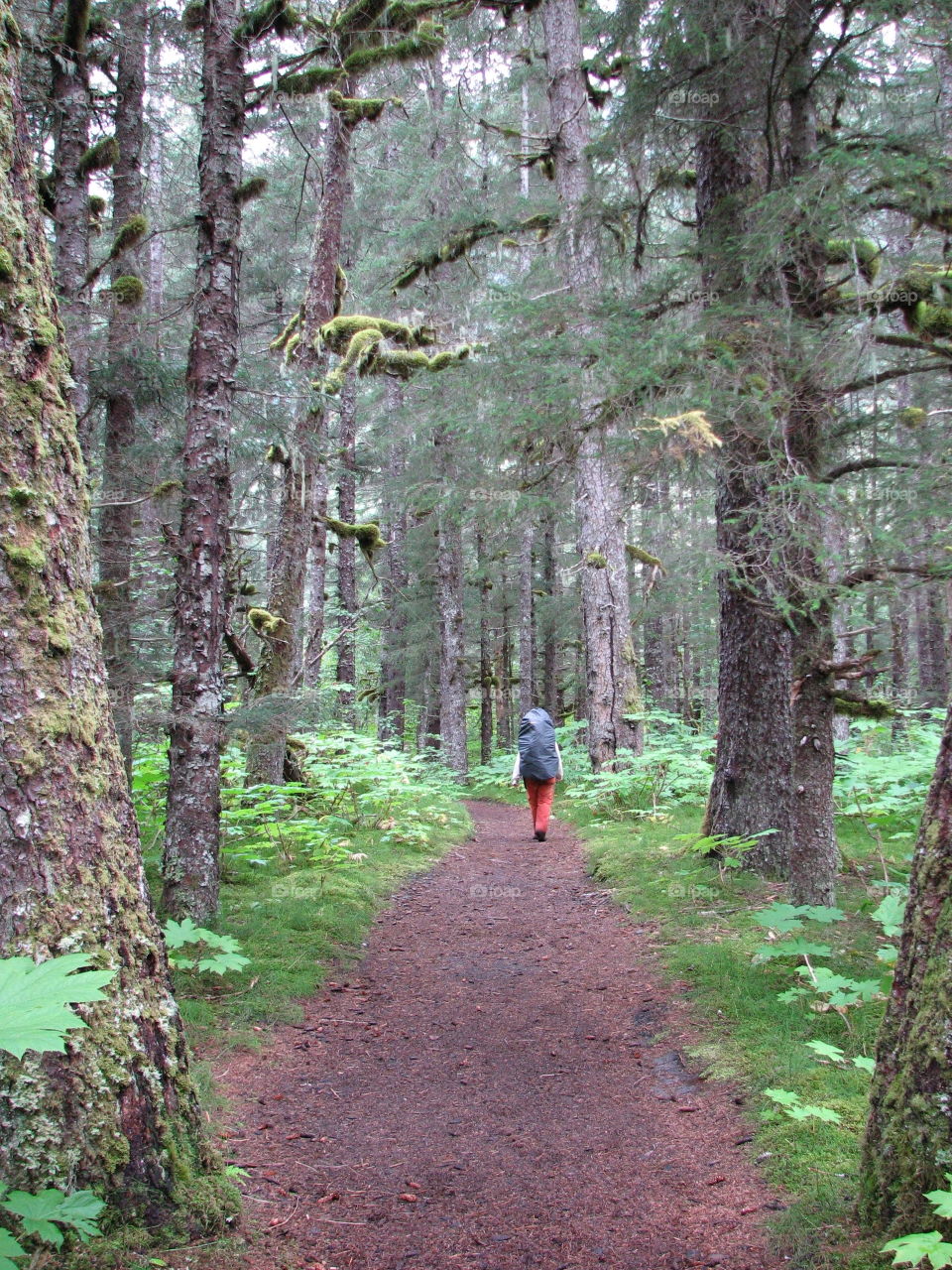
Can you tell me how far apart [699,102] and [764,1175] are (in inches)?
272

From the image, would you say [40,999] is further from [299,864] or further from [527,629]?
[527,629]

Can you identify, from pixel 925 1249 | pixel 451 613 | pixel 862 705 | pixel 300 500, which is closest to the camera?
pixel 925 1249

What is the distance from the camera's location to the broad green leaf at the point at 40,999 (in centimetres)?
136

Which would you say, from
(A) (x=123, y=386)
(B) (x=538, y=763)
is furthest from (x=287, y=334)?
(B) (x=538, y=763)

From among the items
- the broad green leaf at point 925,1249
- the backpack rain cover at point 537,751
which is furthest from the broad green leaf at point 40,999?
the backpack rain cover at point 537,751

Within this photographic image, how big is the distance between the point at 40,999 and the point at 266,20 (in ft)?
24.0

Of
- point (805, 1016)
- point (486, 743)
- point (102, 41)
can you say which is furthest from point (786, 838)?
point (486, 743)

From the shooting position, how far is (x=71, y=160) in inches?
284

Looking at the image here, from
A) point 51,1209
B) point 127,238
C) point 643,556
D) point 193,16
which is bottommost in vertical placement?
point 51,1209

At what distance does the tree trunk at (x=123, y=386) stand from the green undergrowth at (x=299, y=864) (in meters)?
1.43

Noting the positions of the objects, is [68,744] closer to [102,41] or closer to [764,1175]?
[764,1175]

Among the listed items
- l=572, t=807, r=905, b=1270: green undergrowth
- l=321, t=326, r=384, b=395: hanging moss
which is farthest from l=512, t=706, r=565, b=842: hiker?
l=321, t=326, r=384, b=395: hanging moss

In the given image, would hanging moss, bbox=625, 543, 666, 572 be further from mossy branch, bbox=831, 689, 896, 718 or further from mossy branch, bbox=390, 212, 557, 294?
mossy branch, bbox=831, 689, 896, 718

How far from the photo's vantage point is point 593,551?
455 inches
